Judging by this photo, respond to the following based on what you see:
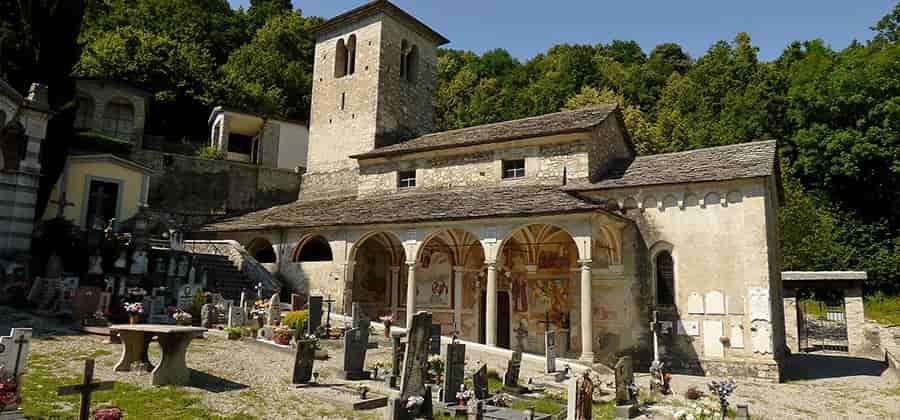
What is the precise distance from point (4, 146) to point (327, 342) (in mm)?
11609

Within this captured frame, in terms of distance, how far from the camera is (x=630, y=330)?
695 inches

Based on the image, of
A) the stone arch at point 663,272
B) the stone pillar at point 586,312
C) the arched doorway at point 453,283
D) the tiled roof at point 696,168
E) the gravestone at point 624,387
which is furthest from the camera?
the arched doorway at point 453,283

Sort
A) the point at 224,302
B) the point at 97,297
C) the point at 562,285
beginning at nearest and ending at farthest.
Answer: the point at 97,297 < the point at 224,302 < the point at 562,285

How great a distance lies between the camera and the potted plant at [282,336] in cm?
1380

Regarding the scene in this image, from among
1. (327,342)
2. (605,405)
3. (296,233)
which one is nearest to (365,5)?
(296,233)

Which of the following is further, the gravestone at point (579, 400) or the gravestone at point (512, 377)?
the gravestone at point (512, 377)

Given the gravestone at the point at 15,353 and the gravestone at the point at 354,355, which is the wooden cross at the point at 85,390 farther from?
the gravestone at the point at 354,355

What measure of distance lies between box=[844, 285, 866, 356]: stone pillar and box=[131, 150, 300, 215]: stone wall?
2492 centimetres

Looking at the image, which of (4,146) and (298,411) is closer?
(298,411)

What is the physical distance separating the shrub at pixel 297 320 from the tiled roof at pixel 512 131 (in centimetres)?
932

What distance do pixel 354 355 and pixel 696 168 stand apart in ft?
39.2

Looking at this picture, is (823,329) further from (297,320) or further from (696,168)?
(297,320)

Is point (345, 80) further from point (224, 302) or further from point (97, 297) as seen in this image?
point (97, 297)

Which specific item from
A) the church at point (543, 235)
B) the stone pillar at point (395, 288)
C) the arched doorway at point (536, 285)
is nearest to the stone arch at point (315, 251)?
the church at point (543, 235)
